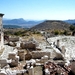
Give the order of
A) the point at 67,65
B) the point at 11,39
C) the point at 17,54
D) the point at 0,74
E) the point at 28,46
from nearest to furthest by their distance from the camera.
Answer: the point at 0,74 < the point at 67,65 < the point at 17,54 < the point at 28,46 < the point at 11,39

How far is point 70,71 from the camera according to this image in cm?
1581

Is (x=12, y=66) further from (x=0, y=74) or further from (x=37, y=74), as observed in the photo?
(x=0, y=74)

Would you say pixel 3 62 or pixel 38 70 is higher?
pixel 3 62

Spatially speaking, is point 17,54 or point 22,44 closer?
point 17,54

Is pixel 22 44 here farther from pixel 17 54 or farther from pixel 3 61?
pixel 3 61

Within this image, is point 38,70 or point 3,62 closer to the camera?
point 38,70

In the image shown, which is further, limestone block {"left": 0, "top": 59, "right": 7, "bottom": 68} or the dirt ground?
limestone block {"left": 0, "top": 59, "right": 7, "bottom": 68}

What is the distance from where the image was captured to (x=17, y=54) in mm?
22016

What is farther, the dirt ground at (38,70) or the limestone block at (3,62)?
the limestone block at (3,62)

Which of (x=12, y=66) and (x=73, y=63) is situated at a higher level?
(x=73, y=63)

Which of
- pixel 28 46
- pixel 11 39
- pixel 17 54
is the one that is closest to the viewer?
pixel 17 54

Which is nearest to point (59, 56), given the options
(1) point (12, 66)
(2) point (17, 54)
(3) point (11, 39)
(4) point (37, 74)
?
(2) point (17, 54)

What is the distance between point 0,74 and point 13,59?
6306 millimetres

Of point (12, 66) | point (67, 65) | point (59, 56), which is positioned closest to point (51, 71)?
point (67, 65)
